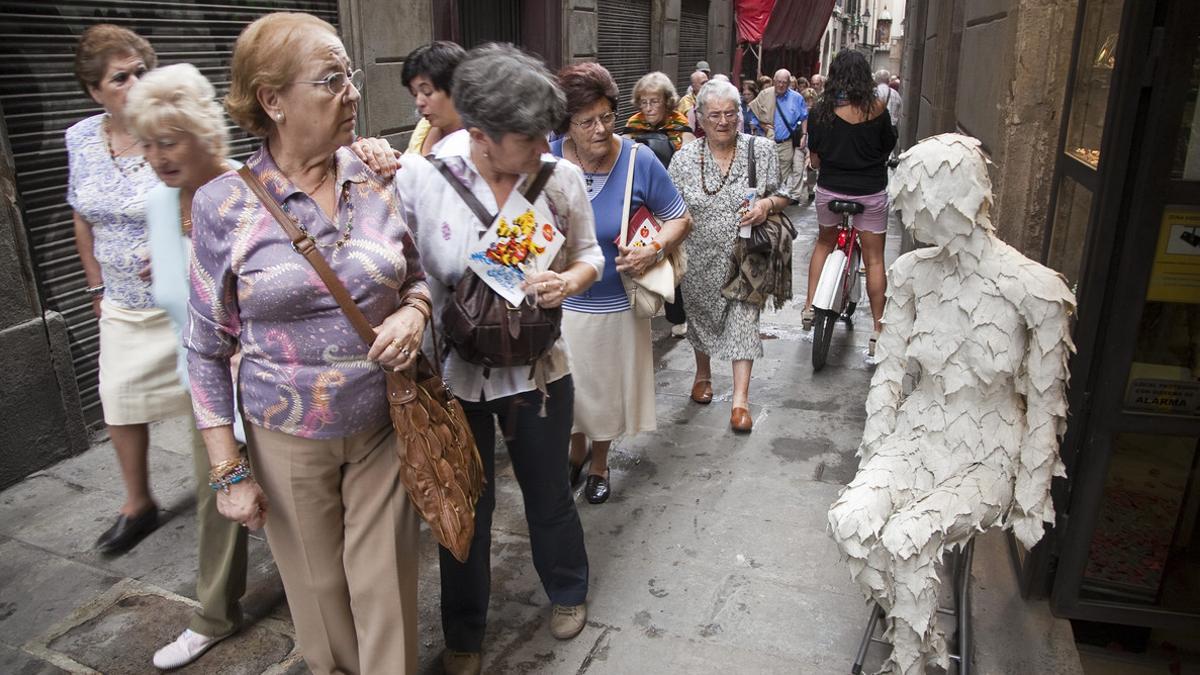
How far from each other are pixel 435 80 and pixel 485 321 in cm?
164

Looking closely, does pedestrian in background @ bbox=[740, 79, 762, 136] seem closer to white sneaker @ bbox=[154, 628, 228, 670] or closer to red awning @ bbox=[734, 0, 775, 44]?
red awning @ bbox=[734, 0, 775, 44]

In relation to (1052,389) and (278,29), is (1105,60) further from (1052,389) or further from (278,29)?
(278,29)

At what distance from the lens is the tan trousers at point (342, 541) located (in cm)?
217

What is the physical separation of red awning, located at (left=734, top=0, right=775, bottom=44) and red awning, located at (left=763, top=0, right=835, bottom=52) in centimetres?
5

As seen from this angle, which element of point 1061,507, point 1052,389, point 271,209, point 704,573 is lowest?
point 704,573

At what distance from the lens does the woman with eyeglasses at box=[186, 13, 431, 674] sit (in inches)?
77.7

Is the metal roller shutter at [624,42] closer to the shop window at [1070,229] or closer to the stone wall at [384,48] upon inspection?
the stone wall at [384,48]

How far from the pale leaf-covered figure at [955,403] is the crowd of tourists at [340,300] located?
943 millimetres

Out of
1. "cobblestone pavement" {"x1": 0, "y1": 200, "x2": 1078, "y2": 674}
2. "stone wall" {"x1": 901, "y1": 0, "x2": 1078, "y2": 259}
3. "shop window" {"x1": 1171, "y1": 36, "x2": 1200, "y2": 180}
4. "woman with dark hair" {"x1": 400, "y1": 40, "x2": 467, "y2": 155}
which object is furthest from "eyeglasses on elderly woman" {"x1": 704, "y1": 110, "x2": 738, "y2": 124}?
"shop window" {"x1": 1171, "y1": 36, "x2": 1200, "y2": 180}

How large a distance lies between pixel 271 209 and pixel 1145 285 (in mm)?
2431

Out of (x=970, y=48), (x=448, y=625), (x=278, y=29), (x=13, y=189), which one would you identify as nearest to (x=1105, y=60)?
(x=278, y=29)

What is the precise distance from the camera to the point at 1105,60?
285 centimetres

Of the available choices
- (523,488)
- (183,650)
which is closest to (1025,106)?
(523,488)

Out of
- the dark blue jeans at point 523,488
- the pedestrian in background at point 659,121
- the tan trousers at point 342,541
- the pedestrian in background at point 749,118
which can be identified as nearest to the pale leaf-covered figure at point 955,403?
the dark blue jeans at point 523,488
